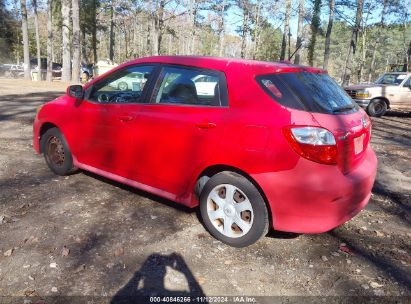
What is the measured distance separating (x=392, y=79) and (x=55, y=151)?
12.6 metres

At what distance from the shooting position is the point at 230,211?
11.1ft

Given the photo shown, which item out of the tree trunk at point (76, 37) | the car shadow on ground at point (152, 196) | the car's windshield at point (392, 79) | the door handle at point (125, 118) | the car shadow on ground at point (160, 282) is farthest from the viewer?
the tree trunk at point (76, 37)

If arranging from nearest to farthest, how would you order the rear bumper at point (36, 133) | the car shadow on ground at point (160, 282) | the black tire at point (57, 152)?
the car shadow on ground at point (160, 282), the black tire at point (57, 152), the rear bumper at point (36, 133)

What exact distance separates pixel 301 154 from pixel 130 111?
193 centimetres

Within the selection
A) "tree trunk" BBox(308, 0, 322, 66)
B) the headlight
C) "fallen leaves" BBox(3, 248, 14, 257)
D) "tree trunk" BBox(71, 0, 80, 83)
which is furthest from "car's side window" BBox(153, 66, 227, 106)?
"tree trunk" BBox(308, 0, 322, 66)

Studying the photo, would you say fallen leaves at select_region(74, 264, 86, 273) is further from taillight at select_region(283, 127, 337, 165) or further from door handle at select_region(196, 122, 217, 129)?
taillight at select_region(283, 127, 337, 165)

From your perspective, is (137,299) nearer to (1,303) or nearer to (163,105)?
(1,303)

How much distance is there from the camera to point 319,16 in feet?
115

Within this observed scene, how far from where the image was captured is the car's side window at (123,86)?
400cm

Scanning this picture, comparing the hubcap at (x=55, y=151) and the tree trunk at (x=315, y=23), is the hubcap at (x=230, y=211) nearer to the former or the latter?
the hubcap at (x=55, y=151)

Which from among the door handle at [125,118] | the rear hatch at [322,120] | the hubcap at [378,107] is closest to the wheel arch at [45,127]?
the door handle at [125,118]

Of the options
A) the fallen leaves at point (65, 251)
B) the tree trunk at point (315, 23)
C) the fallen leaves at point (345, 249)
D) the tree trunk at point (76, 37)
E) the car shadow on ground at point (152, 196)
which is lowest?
the fallen leaves at point (65, 251)

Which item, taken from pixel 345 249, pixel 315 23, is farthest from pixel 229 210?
pixel 315 23

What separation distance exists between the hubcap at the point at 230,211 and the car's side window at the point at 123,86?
135cm
